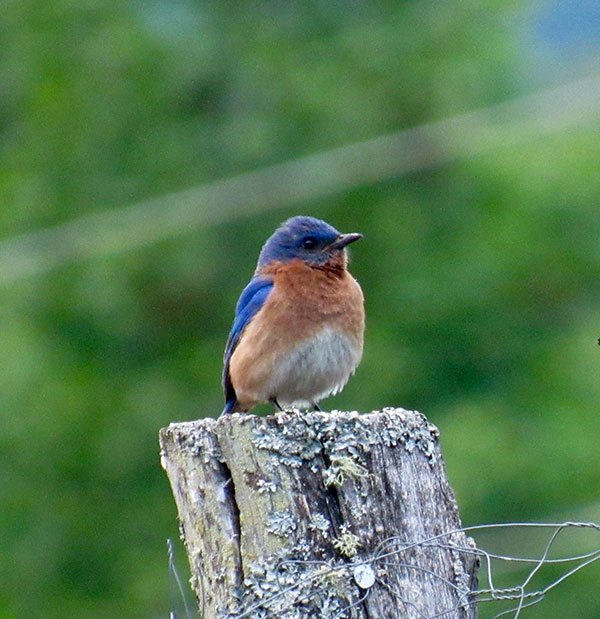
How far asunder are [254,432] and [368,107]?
10.8m

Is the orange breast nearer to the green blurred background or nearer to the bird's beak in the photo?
the bird's beak

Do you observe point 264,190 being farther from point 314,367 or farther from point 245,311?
point 314,367

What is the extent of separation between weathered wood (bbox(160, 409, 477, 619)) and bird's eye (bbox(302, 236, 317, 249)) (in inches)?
123

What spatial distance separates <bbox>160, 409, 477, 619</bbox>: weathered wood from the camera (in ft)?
12.1

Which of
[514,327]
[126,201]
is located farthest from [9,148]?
[514,327]

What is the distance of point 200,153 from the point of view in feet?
46.2

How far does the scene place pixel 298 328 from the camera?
6641mm

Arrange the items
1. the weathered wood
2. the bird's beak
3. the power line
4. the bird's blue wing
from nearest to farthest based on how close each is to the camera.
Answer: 1. the weathered wood
2. the bird's blue wing
3. the bird's beak
4. the power line

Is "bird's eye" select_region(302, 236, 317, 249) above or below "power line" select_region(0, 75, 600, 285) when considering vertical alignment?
below

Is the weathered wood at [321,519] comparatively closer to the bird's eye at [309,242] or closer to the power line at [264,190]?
the bird's eye at [309,242]

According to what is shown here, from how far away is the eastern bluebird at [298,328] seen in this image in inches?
261

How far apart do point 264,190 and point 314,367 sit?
6.63 metres

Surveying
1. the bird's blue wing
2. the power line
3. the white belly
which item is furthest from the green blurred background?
the white belly

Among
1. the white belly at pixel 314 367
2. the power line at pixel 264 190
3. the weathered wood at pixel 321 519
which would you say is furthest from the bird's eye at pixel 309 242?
the power line at pixel 264 190
